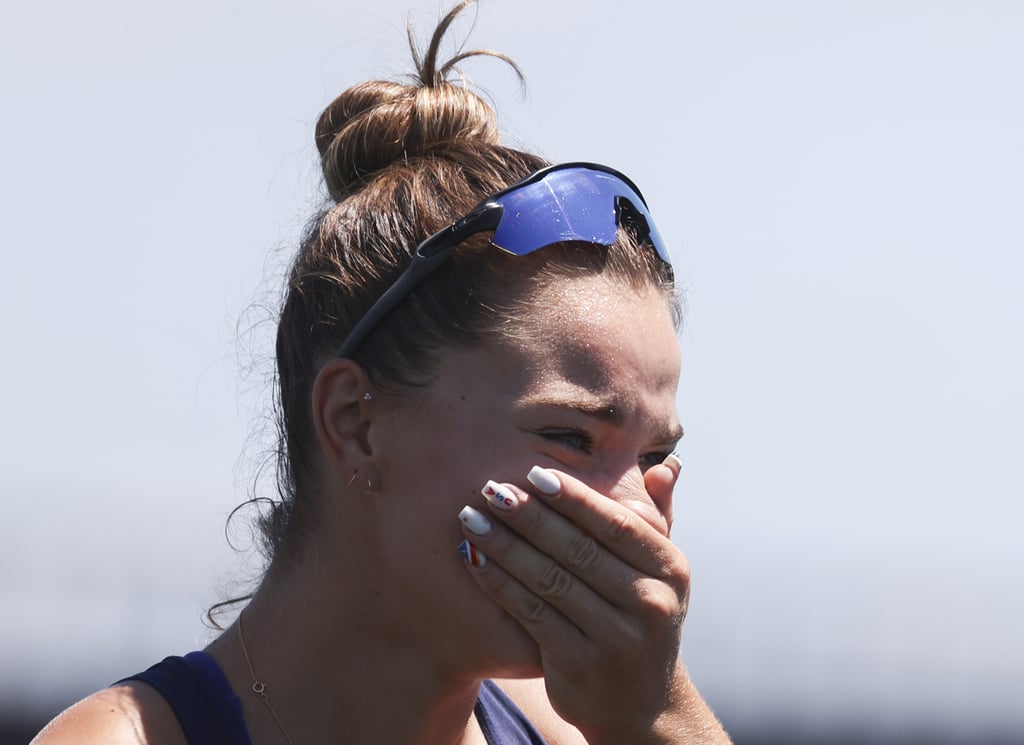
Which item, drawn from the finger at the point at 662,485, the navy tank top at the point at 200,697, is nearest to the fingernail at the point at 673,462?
the finger at the point at 662,485

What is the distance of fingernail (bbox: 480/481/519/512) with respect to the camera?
3855mm

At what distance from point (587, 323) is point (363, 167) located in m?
1.16

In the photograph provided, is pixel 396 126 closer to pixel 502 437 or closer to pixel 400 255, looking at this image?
pixel 400 255

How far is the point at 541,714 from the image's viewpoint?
501 cm

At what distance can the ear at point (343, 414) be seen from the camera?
4141 mm

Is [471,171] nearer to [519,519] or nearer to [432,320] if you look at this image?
[432,320]

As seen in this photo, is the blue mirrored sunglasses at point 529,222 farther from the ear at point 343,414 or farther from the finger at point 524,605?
the finger at point 524,605

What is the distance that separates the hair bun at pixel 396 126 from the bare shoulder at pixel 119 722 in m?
1.82

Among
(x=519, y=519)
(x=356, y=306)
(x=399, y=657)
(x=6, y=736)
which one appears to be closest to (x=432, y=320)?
(x=356, y=306)

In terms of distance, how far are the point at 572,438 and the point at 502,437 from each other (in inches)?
8.2

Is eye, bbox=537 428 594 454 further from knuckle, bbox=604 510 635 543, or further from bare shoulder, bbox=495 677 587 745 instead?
bare shoulder, bbox=495 677 587 745

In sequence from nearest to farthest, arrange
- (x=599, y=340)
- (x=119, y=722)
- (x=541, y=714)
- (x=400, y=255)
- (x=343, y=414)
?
(x=119, y=722), (x=599, y=340), (x=343, y=414), (x=400, y=255), (x=541, y=714)

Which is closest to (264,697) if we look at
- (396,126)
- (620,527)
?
(620,527)

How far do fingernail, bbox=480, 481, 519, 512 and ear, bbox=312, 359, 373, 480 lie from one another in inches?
18.0
